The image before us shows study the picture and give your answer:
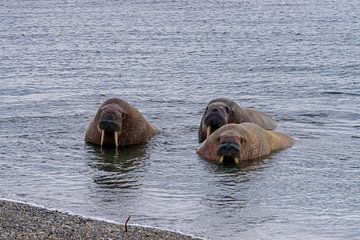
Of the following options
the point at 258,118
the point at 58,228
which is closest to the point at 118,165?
the point at 258,118

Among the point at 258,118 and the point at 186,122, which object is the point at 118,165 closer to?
the point at 258,118

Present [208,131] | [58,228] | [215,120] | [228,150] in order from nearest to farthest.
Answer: [58,228]
[228,150]
[215,120]
[208,131]

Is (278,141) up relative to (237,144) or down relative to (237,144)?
down

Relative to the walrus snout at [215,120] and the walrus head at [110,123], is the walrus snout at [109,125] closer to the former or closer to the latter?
the walrus head at [110,123]

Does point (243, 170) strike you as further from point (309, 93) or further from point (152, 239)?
point (309, 93)

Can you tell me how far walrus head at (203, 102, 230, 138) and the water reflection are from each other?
1263 millimetres

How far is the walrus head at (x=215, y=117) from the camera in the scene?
693 inches

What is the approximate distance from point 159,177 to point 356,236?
435 cm

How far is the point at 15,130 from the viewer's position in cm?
1923

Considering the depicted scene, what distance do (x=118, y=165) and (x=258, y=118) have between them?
409 cm

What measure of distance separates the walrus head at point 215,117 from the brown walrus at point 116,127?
131 centimetres

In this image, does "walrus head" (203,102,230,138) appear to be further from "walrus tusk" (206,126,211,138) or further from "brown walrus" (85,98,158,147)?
"brown walrus" (85,98,158,147)

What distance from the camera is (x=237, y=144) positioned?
1628 cm

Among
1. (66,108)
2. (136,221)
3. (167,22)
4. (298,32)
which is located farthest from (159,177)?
(167,22)
